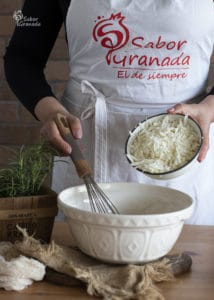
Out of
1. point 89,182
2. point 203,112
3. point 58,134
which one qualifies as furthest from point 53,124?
point 203,112

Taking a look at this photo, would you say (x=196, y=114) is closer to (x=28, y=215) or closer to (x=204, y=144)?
(x=204, y=144)

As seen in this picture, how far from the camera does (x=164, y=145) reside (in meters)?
0.96

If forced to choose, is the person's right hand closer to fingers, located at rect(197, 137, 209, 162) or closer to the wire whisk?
the wire whisk

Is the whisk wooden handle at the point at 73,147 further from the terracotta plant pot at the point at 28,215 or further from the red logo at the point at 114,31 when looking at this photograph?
Result: the red logo at the point at 114,31

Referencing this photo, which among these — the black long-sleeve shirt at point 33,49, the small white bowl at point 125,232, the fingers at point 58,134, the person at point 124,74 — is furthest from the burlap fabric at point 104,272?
the black long-sleeve shirt at point 33,49

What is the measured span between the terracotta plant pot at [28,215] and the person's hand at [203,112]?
0.26m

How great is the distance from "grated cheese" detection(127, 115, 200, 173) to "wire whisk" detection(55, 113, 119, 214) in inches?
3.7

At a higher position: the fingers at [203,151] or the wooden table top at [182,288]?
the fingers at [203,151]

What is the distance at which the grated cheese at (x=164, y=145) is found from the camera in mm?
943

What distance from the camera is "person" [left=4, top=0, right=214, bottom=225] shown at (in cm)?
108

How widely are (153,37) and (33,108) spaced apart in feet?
0.84

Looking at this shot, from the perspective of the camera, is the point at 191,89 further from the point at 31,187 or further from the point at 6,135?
the point at 6,135

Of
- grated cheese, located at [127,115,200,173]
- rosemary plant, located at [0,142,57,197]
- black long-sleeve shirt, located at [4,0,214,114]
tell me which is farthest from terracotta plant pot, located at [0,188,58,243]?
black long-sleeve shirt, located at [4,0,214,114]

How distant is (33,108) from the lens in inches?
44.7
